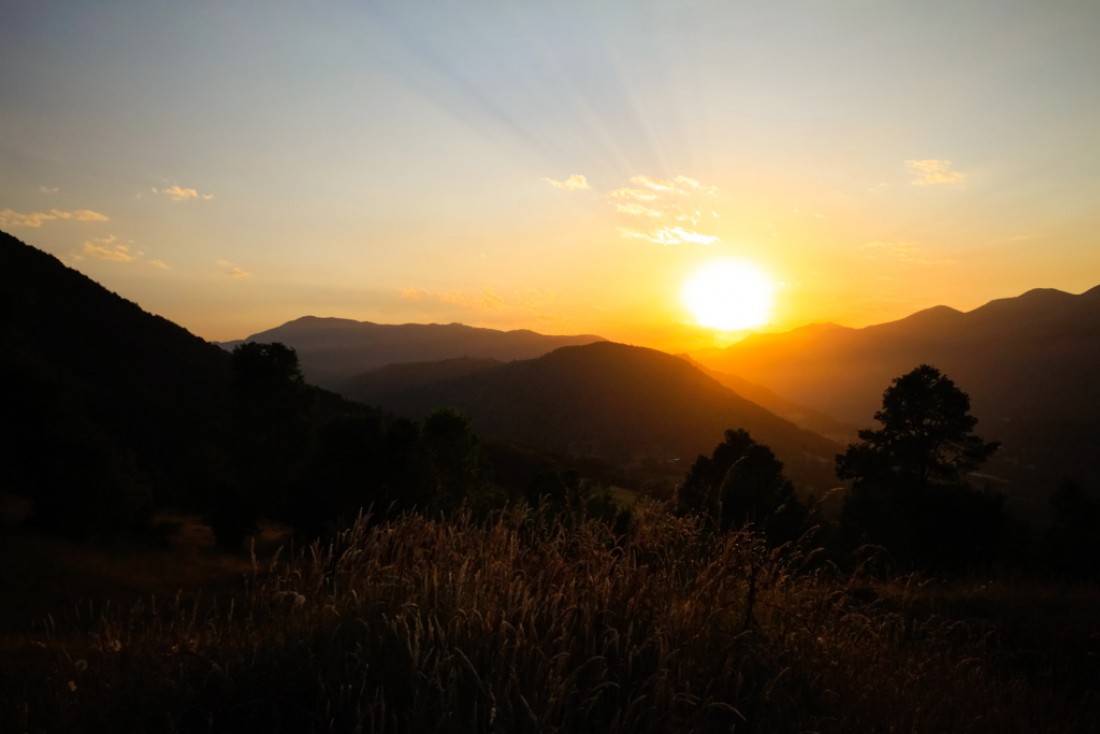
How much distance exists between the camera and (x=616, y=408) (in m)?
134

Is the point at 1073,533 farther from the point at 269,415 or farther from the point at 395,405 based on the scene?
the point at 395,405

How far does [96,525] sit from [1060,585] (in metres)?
35.4

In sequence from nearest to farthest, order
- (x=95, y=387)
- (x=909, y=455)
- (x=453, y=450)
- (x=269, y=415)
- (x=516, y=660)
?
(x=516, y=660) → (x=909, y=455) → (x=453, y=450) → (x=269, y=415) → (x=95, y=387)

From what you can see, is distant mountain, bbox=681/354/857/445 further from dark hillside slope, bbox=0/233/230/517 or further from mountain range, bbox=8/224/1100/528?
dark hillside slope, bbox=0/233/230/517

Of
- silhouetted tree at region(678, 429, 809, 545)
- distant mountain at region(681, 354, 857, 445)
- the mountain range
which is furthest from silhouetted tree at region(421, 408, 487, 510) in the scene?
distant mountain at region(681, 354, 857, 445)

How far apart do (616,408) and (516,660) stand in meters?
132

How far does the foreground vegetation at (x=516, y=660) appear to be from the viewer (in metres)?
2.85

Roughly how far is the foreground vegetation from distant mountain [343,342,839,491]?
89.4 meters

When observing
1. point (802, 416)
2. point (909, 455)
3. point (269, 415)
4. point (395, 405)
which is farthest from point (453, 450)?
point (802, 416)

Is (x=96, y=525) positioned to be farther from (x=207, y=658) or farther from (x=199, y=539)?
(x=207, y=658)

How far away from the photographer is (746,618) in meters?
3.94

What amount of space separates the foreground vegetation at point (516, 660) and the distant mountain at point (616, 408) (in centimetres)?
8941

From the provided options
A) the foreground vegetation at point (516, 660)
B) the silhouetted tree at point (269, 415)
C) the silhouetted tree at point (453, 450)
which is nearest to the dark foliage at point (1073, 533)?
the foreground vegetation at point (516, 660)

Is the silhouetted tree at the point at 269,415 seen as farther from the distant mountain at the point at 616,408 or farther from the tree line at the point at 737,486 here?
the distant mountain at the point at 616,408
